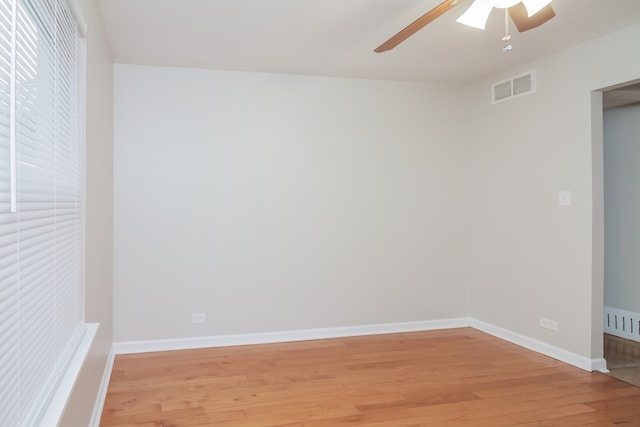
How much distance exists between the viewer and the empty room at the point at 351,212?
9.05 feet

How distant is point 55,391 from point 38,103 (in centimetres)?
97

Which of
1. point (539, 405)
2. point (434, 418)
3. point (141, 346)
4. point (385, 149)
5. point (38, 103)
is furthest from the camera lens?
point (385, 149)

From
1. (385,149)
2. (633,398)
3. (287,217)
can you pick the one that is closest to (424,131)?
(385,149)

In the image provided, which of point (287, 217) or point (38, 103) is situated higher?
point (38, 103)

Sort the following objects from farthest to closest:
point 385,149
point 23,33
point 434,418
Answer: point 385,149
point 434,418
point 23,33

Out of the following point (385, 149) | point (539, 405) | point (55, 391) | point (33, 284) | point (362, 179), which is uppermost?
point (385, 149)

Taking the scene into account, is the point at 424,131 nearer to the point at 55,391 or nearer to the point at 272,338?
the point at 272,338

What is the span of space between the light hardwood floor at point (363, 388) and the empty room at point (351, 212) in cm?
2

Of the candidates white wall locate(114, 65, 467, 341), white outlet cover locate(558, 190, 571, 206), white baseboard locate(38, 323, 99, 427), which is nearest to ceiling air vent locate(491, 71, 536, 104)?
white wall locate(114, 65, 467, 341)

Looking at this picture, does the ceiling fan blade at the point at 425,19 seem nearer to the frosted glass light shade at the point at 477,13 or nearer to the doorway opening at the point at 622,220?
the frosted glass light shade at the point at 477,13

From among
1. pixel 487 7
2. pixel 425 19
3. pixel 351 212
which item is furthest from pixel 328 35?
pixel 351 212

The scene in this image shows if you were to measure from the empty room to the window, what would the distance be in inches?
2.1

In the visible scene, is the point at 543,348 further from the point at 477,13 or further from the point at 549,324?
the point at 477,13

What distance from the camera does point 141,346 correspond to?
389 centimetres
